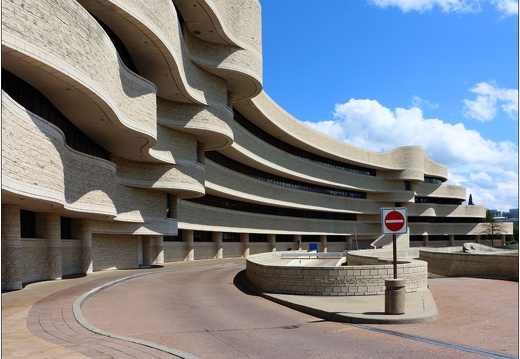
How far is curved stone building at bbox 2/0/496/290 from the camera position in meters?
18.2

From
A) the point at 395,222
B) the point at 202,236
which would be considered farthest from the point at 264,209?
the point at 395,222

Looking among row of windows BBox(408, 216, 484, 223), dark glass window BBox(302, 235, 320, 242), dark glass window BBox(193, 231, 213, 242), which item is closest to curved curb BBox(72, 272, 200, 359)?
dark glass window BBox(193, 231, 213, 242)

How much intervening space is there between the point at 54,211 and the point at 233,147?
81.6ft

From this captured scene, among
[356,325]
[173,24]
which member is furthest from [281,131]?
[356,325]

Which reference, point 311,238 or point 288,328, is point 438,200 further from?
point 288,328

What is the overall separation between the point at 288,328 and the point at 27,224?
16.6 meters

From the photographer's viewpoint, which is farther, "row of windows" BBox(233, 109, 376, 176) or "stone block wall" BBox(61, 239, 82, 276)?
"row of windows" BBox(233, 109, 376, 176)

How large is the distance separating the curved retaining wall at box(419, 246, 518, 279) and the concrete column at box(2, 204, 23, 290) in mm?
21733

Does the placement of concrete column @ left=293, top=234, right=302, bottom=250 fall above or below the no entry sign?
below

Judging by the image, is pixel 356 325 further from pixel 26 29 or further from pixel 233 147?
pixel 233 147

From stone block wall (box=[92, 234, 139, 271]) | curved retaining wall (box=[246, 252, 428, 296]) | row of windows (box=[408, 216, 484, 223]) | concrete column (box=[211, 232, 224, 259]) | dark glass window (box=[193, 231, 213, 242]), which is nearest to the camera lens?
curved retaining wall (box=[246, 252, 428, 296])

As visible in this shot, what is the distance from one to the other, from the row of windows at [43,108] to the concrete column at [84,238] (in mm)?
4156

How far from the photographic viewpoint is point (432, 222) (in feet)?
310

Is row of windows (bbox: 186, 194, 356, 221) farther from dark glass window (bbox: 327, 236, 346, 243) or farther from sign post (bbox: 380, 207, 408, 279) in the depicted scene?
sign post (bbox: 380, 207, 408, 279)
